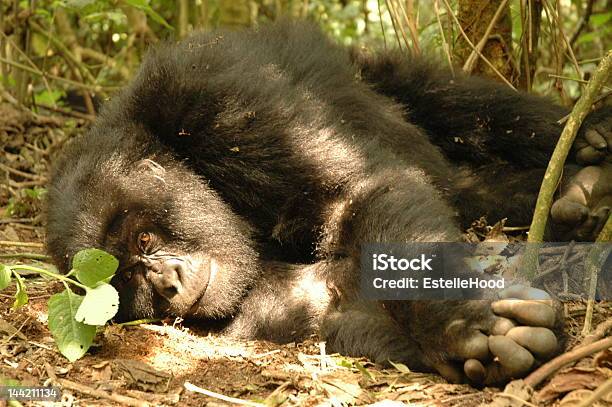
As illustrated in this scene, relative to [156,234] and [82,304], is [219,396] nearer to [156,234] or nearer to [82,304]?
[82,304]

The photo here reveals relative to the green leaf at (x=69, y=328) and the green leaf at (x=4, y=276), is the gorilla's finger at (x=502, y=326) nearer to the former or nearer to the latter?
the green leaf at (x=69, y=328)

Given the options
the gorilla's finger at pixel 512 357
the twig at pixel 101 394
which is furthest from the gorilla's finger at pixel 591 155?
the twig at pixel 101 394

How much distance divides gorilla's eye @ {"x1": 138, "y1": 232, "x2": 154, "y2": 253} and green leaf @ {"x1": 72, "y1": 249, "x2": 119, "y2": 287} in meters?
0.50

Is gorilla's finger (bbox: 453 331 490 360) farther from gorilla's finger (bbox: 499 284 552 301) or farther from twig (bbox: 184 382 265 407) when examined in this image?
twig (bbox: 184 382 265 407)

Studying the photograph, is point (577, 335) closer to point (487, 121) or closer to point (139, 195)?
point (487, 121)

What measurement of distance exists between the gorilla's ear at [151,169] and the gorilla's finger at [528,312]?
1709mm

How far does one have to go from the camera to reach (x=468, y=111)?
13.3ft

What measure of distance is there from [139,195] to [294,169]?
73cm

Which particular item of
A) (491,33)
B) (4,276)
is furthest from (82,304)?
(491,33)

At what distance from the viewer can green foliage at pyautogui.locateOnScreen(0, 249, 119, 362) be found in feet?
8.60

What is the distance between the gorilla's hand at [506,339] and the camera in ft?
7.38

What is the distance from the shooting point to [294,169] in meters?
3.20

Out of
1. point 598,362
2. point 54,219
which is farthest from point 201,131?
point 598,362

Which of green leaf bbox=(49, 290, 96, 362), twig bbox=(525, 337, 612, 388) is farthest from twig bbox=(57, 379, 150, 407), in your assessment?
twig bbox=(525, 337, 612, 388)
